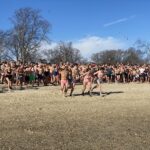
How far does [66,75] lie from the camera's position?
84.8 feet

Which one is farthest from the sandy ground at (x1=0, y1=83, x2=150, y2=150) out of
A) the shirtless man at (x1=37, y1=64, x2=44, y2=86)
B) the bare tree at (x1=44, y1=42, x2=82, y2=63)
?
the bare tree at (x1=44, y1=42, x2=82, y2=63)

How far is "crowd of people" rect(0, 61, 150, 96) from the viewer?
26562 millimetres

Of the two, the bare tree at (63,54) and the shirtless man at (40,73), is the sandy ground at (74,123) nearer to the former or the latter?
the shirtless man at (40,73)

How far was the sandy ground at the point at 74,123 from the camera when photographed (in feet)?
41.3

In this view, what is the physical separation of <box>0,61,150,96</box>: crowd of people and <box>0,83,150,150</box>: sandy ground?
8.39ft

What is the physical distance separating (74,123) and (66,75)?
10.3 m

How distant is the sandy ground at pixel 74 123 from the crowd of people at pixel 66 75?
2556 millimetres

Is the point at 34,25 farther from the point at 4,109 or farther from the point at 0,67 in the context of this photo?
the point at 4,109

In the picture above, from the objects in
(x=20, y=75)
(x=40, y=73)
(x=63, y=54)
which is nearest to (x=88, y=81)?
(x=20, y=75)

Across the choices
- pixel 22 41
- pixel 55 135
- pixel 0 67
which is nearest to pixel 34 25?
pixel 22 41

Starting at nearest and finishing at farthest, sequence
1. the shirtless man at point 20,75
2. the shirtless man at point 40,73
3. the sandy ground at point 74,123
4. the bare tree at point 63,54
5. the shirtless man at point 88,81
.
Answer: the sandy ground at point 74,123, the shirtless man at point 88,81, the shirtless man at point 20,75, the shirtless man at point 40,73, the bare tree at point 63,54

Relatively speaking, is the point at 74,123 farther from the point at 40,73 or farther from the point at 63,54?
the point at 63,54

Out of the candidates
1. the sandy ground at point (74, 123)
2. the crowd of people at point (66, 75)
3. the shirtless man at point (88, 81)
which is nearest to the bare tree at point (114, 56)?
the crowd of people at point (66, 75)

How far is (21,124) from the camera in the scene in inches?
605
